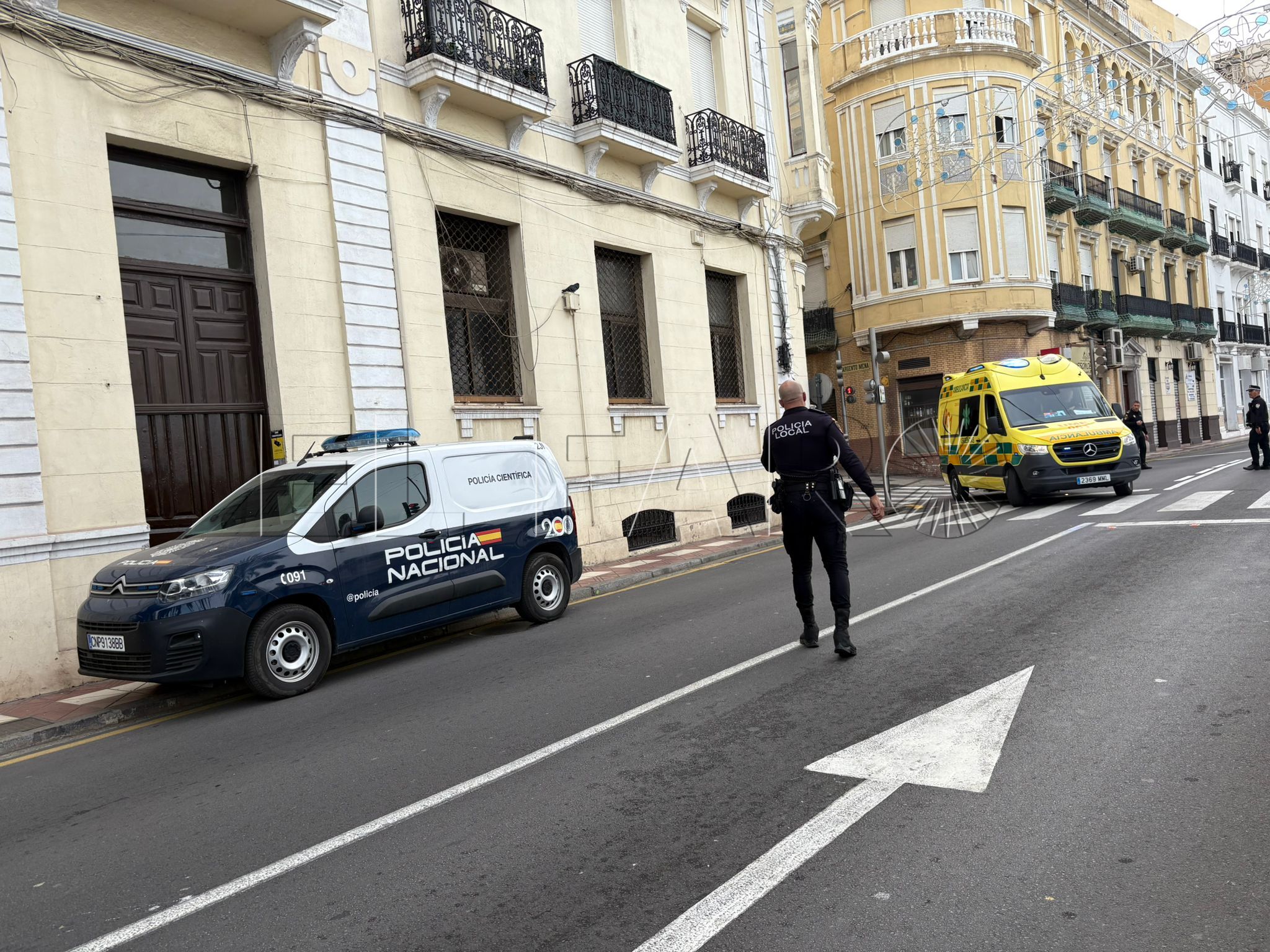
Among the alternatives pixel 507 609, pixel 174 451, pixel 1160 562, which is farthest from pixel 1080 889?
pixel 174 451

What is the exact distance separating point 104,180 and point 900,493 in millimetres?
18553

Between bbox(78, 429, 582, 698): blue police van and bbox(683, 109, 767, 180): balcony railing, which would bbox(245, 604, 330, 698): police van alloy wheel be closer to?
bbox(78, 429, 582, 698): blue police van

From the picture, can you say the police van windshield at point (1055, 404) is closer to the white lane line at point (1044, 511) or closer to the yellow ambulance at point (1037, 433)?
the yellow ambulance at point (1037, 433)

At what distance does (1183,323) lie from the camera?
39969mm

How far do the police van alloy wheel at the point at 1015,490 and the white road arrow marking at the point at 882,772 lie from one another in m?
11.1

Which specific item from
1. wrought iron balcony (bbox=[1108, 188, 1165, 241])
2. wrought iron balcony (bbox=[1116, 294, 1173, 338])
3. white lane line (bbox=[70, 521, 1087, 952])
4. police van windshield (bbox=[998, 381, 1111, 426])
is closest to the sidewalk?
white lane line (bbox=[70, 521, 1087, 952])

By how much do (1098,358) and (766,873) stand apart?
114 feet

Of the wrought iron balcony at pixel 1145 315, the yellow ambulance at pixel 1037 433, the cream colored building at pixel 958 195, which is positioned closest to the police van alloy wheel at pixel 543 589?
the yellow ambulance at pixel 1037 433

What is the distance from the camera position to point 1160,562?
904 cm

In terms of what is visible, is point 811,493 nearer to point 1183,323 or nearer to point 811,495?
point 811,495

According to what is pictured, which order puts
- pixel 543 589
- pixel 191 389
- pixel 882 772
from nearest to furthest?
1. pixel 882 772
2. pixel 543 589
3. pixel 191 389

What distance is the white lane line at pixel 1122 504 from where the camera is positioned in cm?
1380

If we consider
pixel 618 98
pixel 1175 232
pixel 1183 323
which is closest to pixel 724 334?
pixel 618 98

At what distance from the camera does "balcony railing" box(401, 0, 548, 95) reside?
39.1 ft
